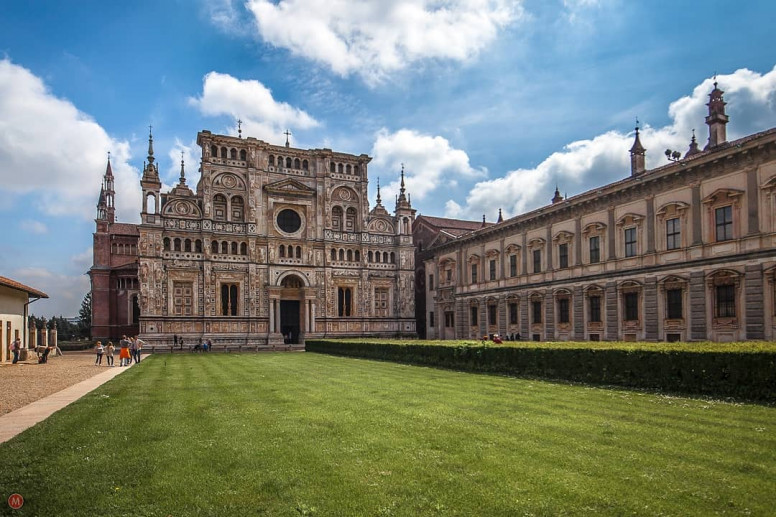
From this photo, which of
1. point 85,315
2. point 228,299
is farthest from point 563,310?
point 85,315

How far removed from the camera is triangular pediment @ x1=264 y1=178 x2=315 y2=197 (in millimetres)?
55125

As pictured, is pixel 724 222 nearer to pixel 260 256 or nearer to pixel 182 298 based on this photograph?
pixel 260 256

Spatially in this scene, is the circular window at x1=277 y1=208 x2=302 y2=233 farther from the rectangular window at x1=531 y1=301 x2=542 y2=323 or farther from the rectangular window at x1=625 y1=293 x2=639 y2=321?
the rectangular window at x1=625 y1=293 x2=639 y2=321

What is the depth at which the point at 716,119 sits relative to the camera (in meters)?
31.5

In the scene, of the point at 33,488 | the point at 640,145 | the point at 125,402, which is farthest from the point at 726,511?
the point at 640,145

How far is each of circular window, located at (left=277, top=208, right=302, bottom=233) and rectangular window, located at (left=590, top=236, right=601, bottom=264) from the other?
31.4 metres

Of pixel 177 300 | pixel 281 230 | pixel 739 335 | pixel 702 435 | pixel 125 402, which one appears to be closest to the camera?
pixel 702 435

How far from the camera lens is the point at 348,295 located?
190 ft

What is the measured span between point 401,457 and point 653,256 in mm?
25915

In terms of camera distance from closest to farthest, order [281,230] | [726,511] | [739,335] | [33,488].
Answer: [726,511] < [33,488] < [739,335] < [281,230]

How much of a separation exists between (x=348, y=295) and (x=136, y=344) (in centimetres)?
2638

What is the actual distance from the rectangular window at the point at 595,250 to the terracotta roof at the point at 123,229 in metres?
53.6

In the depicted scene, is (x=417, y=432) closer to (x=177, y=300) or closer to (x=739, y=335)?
(x=739, y=335)

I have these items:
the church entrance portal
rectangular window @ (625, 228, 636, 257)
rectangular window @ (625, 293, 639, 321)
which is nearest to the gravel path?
the church entrance portal
